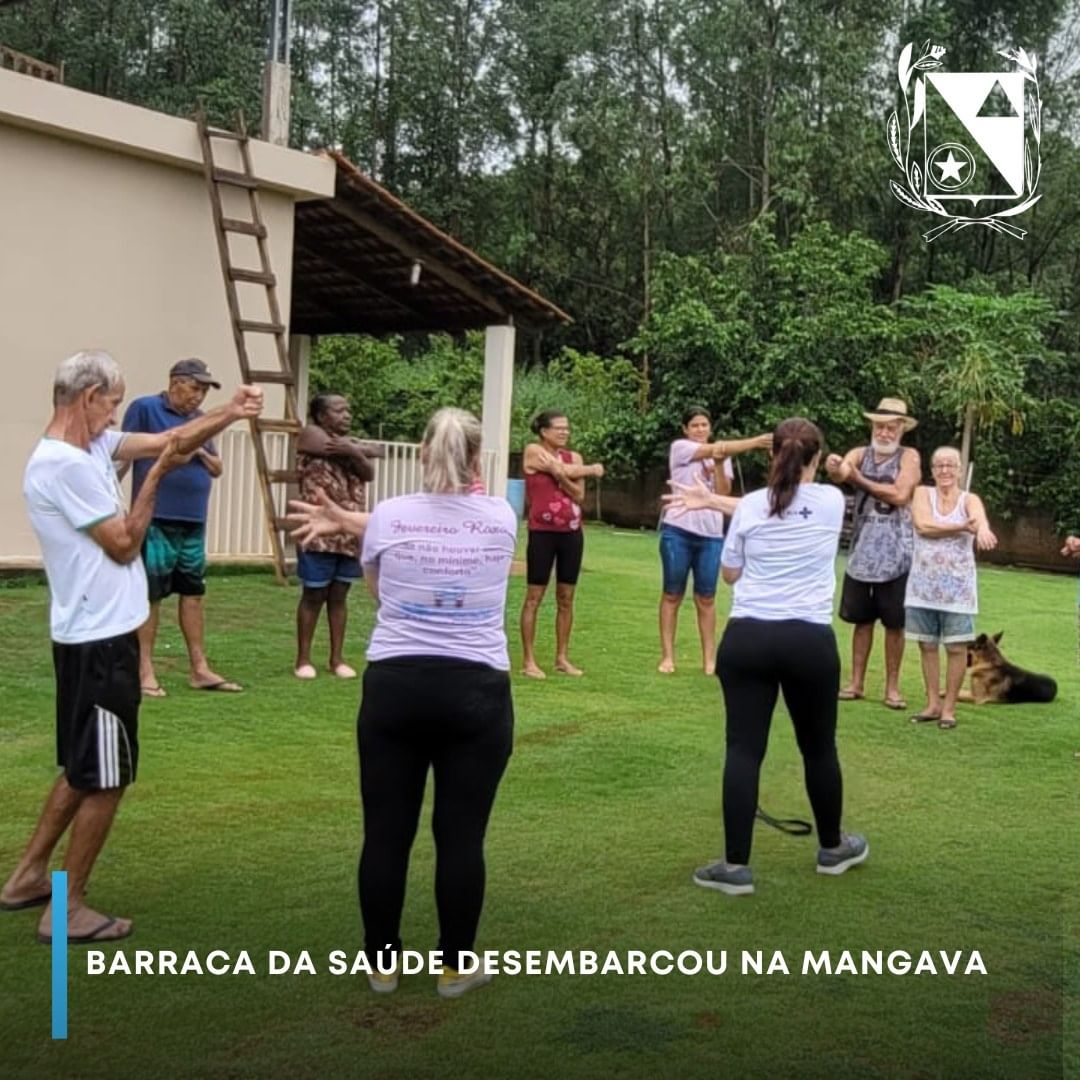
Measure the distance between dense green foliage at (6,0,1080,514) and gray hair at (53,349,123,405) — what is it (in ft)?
66.0

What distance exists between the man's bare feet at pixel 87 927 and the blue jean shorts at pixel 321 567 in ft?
12.0

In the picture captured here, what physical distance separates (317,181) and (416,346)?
23.9 meters

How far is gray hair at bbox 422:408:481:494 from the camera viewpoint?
11.7ft

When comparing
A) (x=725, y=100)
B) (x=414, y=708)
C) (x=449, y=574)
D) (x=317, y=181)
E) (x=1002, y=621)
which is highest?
(x=725, y=100)

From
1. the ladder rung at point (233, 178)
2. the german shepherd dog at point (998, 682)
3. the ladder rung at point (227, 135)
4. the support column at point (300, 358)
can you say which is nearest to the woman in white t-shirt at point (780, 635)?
the german shepherd dog at point (998, 682)

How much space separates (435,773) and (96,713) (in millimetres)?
981

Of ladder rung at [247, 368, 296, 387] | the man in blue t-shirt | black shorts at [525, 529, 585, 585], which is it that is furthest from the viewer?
ladder rung at [247, 368, 296, 387]

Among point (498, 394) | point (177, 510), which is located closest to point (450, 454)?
point (177, 510)

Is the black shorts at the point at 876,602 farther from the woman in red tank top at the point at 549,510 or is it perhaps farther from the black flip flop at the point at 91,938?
the black flip flop at the point at 91,938

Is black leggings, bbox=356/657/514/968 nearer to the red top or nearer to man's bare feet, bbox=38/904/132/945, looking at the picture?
man's bare feet, bbox=38/904/132/945

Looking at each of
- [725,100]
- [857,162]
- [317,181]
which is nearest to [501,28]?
[725,100]

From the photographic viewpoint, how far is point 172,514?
22.3ft

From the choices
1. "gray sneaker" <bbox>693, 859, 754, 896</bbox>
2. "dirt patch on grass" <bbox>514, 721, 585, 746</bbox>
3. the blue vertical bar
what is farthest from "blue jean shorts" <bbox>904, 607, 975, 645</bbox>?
the blue vertical bar

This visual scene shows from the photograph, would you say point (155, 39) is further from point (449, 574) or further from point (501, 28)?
point (449, 574)
